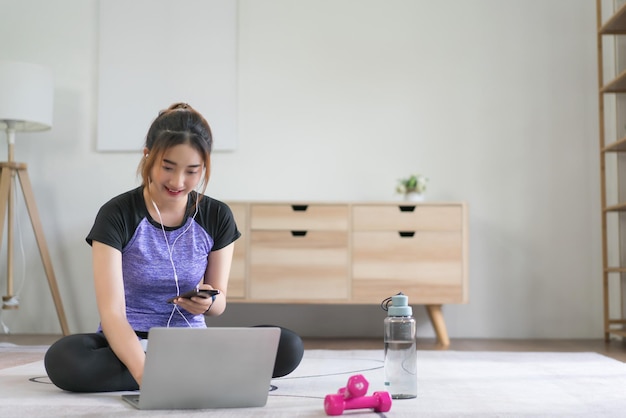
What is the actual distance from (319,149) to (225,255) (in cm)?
219

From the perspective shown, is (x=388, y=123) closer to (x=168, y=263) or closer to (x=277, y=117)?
(x=277, y=117)

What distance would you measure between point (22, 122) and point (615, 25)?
2946 mm

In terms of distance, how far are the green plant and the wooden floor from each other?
737mm

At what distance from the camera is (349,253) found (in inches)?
148

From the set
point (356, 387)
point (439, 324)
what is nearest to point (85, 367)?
point (356, 387)

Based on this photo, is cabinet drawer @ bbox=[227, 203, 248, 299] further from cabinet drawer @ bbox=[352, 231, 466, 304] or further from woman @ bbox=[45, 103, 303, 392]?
woman @ bbox=[45, 103, 303, 392]

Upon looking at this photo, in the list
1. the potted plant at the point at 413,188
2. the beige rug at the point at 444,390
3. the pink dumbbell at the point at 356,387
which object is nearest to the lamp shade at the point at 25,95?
A: the beige rug at the point at 444,390

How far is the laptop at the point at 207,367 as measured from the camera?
1519mm

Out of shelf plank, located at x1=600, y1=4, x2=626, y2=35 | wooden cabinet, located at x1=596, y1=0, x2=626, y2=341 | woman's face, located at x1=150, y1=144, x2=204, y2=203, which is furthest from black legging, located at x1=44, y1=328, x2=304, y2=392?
shelf plank, located at x1=600, y1=4, x2=626, y2=35

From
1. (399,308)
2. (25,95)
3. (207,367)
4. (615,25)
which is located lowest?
(207,367)

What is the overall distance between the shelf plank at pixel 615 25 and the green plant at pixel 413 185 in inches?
43.9

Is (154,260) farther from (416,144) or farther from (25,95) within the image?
(416,144)

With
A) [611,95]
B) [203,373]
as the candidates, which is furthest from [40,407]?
[611,95]

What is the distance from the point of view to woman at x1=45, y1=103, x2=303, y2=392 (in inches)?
71.6
